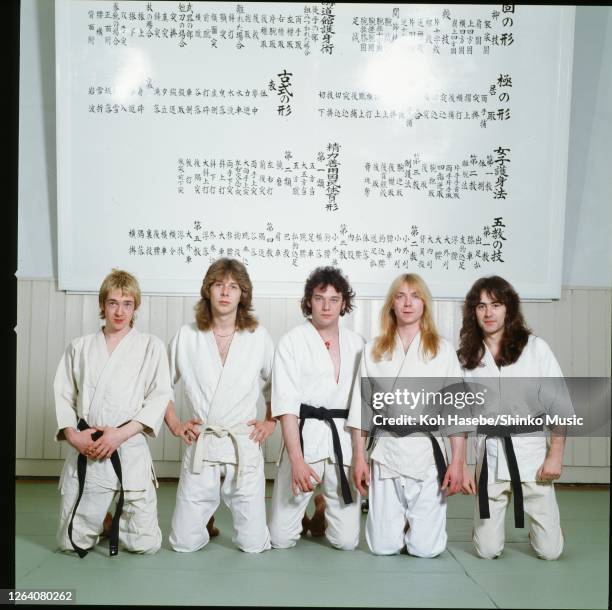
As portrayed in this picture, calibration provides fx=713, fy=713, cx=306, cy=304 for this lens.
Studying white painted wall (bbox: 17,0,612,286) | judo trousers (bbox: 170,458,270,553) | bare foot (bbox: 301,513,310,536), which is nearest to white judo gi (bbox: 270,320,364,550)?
judo trousers (bbox: 170,458,270,553)

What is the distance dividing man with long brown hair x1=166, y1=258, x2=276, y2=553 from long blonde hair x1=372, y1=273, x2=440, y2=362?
497 millimetres

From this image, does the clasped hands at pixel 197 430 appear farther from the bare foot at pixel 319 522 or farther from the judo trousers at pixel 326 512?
the bare foot at pixel 319 522

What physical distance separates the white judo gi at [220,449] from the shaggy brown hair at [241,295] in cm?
5

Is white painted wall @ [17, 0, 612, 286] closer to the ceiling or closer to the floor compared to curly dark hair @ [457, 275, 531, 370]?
closer to the ceiling

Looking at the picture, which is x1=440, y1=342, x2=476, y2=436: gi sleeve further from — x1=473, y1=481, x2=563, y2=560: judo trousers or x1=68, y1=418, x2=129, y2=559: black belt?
x1=68, y1=418, x2=129, y2=559: black belt

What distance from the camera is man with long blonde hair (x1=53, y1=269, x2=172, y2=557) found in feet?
9.12

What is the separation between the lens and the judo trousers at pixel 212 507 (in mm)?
2840

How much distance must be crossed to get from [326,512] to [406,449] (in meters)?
0.43

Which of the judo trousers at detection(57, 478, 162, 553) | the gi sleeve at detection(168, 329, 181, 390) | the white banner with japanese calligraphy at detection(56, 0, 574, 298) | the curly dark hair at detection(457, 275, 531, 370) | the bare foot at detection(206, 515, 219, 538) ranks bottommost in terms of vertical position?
the bare foot at detection(206, 515, 219, 538)

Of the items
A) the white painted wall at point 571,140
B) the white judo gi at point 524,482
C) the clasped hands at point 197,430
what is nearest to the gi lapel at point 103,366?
the clasped hands at point 197,430

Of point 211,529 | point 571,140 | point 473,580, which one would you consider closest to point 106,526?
point 211,529

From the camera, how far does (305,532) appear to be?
3.16m

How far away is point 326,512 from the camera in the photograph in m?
2.95
